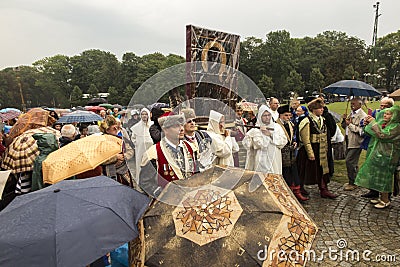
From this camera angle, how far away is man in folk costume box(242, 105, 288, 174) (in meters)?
5.16

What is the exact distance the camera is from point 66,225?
1.79 metres

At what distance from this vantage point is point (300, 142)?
592 cm

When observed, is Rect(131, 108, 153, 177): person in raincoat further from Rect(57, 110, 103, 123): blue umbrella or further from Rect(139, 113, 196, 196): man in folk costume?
Rect(139, 113, 196, 196): man in folk costume

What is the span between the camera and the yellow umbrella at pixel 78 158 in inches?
122

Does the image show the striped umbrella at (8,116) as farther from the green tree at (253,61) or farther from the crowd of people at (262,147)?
the green tree at (253,61)

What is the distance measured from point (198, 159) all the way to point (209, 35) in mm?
5183

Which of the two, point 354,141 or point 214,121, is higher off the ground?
A: point 214,121

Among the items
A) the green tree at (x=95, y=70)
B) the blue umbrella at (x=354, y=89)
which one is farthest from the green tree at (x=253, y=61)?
the blue umbrella at (x=354, y=89)

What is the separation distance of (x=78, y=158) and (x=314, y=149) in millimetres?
4421

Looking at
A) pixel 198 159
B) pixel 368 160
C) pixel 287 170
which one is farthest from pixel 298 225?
pixel 368 160

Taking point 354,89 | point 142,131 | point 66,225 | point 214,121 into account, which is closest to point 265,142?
point 214,121

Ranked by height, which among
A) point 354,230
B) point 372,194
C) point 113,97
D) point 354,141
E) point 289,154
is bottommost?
point 354,230

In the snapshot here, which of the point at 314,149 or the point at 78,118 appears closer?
the point at 314,149

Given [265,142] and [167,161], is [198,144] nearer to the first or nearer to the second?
[167,161]
